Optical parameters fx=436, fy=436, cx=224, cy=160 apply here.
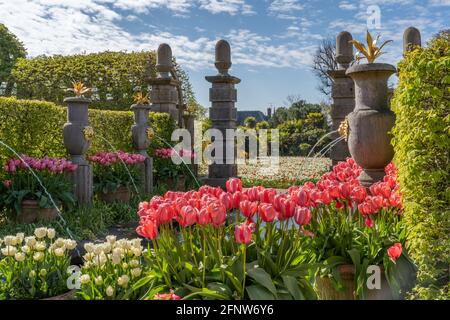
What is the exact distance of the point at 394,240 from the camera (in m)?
3.04

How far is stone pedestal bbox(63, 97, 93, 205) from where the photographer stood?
22.9 ft

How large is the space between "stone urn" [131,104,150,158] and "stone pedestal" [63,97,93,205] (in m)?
2.43

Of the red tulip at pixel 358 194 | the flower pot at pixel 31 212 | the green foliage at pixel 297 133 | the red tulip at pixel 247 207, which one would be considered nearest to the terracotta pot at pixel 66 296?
the red tulip at pixel 247 207

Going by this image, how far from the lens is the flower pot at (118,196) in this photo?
7.89 m

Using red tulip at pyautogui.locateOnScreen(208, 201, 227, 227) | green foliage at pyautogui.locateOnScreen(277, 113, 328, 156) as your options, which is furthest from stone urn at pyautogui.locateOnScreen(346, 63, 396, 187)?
green foliage at pyautogui.locateOnScreen(277, 113, 328, 156)

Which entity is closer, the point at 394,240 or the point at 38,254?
the point at 38,254

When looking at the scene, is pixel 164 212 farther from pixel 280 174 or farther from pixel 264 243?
pixel 280 174

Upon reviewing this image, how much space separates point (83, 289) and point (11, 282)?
631 millimetres

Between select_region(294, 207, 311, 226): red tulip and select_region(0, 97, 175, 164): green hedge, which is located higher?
select_region(0, 97, 175, 164): green hedge

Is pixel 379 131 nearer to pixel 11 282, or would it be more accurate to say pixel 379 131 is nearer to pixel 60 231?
pixel 11 282

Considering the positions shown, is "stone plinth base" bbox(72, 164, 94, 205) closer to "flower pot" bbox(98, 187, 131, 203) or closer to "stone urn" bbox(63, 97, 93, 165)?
"stone urn" bbox(63, 97, 93, 165)

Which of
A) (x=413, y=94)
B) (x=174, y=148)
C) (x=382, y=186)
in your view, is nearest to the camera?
(x=413, y=94)

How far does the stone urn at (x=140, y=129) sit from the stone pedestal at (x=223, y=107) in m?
2.21
